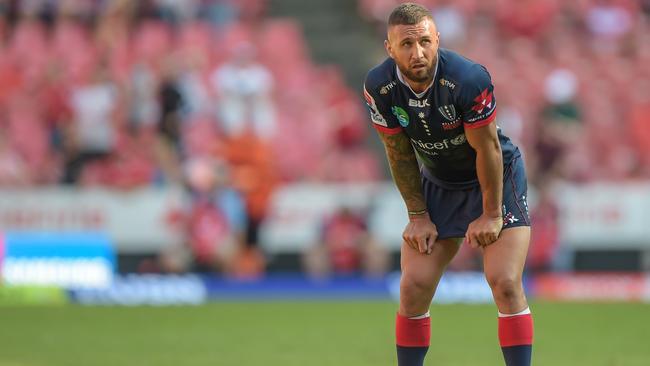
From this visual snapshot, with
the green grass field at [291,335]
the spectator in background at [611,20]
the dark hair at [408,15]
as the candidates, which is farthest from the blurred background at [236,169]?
the dark hair at [408,15]

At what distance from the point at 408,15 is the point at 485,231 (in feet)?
4.17

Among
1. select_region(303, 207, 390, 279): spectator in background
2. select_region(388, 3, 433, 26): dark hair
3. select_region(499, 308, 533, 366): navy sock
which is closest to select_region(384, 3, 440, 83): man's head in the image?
select_region(388, 3, 433, 26): dark hair

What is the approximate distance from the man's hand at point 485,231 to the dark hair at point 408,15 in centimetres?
118

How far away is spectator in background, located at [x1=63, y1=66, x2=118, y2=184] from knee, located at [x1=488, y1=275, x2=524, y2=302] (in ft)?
34.8

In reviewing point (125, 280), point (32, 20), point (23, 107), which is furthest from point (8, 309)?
point (32, 20)

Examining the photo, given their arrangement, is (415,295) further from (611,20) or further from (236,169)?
(611,20)

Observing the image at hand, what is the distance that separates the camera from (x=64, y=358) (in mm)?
9602

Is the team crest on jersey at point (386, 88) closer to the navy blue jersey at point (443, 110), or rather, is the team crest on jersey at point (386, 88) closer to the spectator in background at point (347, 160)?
the navy blue jersey at point (443, 110)

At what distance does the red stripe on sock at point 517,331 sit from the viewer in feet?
20.7

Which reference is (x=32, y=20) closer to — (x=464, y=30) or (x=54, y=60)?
(x=54, y=60)

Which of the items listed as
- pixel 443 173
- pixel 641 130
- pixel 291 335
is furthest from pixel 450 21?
pixel 443 173

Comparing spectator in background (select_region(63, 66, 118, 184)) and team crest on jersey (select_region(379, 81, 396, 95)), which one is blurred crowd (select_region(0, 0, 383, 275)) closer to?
spectator in background (select_region(63, 66, 118, 184))

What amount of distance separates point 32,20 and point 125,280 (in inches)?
211

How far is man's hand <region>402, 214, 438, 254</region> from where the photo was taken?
668cm
